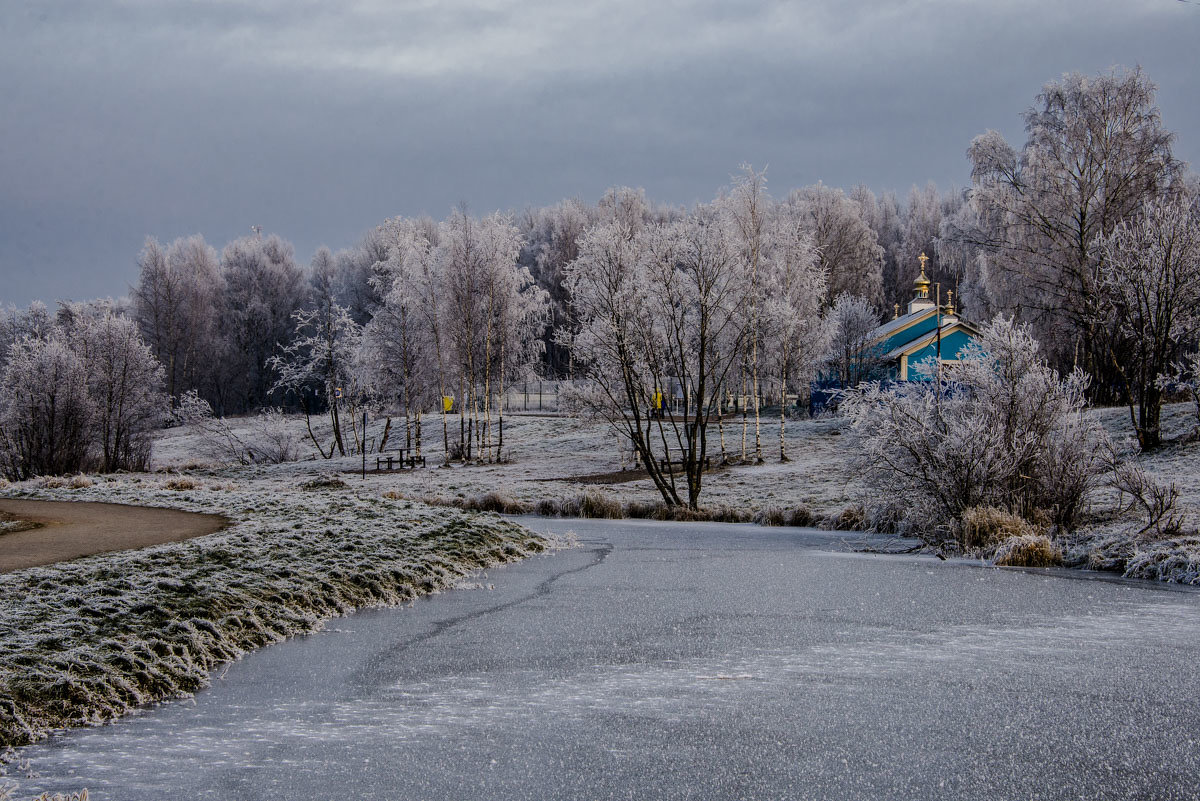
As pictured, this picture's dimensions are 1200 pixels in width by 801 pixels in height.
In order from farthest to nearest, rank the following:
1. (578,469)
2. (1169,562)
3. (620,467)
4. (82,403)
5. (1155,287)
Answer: (578,469) < (620,467) < (82,403) < (1155,287) < (1169,562)

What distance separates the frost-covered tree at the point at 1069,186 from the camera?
2988cm

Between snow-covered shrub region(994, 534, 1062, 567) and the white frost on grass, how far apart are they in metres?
6.56

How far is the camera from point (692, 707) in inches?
232

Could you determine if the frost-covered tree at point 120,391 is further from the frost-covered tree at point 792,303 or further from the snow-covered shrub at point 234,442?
the frost-covered tree at point 792,303

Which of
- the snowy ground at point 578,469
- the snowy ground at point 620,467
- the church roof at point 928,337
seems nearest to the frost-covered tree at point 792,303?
the snowy ground at point 578,469

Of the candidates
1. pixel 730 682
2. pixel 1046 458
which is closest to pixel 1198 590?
pixel 1046 458

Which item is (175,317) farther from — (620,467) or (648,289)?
(648,289)

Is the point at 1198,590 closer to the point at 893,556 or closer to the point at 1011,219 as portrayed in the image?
the point at 893,556

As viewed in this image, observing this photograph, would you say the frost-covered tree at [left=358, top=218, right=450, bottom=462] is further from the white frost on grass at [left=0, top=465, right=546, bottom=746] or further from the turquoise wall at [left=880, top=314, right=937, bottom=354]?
the white frost on grass at [left=0, top=465, right=546, bottom=746]

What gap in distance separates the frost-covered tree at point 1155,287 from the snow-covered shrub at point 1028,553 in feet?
37.8

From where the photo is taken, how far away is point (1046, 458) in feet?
48.5

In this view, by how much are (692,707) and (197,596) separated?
15.4 ft

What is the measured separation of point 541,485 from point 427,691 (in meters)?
21.6

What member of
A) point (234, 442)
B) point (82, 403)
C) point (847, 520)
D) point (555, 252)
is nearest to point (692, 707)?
point (847, 520)
